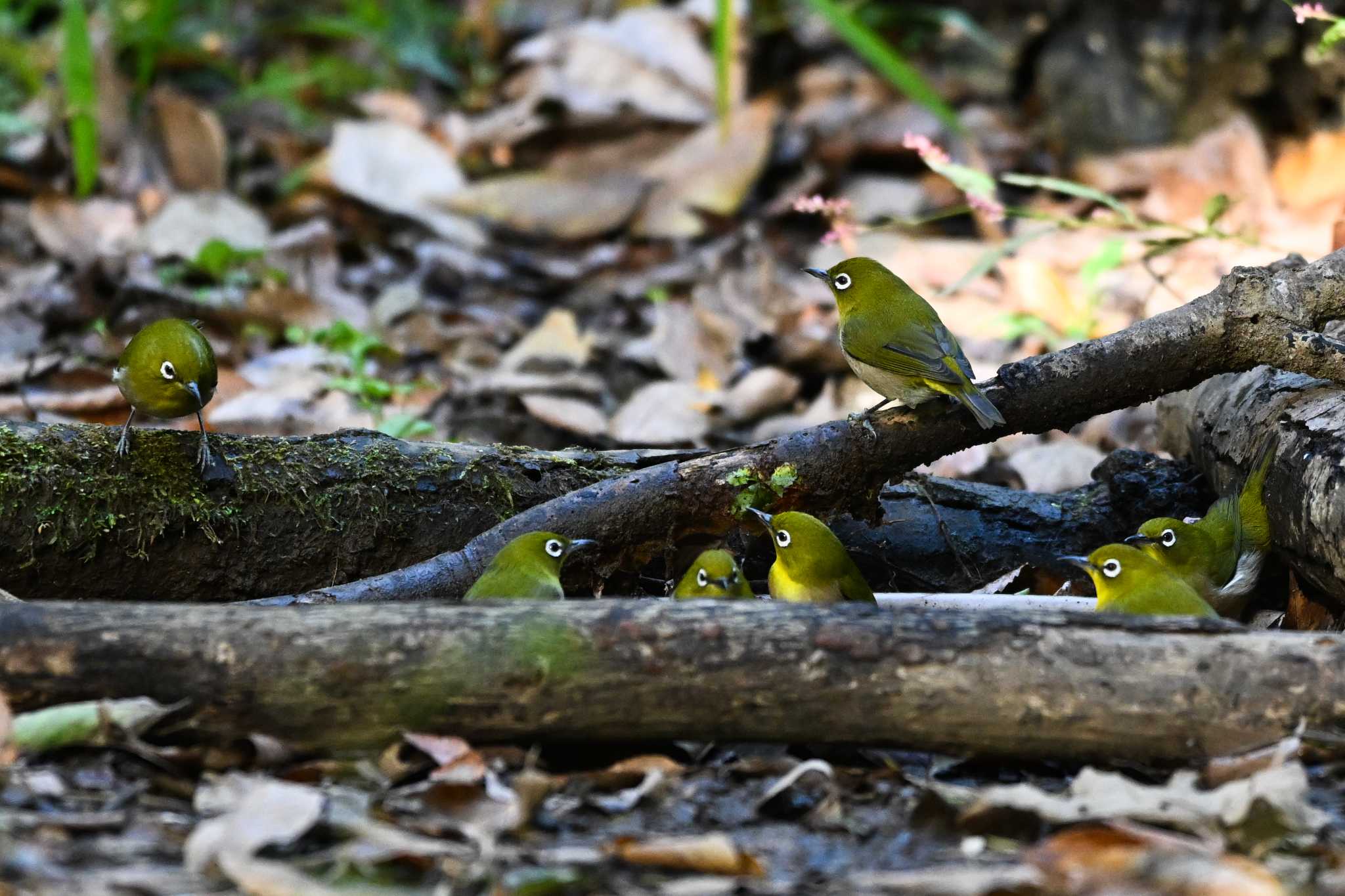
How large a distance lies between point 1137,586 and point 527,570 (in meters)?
1.71

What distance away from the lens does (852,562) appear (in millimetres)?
4328

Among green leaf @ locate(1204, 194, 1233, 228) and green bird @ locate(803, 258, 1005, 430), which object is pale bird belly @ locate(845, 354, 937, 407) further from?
green leaf @ locate(1204, 194, 1233, 228)

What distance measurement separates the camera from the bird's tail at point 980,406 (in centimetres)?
441

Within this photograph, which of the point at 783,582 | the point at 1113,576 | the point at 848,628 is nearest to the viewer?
the point at 848,628

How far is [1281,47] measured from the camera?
9305 millimetres

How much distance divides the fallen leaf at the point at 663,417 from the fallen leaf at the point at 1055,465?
1.55 metres

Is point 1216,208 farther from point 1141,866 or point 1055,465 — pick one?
point 1141,866

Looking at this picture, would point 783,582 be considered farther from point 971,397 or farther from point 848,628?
point 848,628

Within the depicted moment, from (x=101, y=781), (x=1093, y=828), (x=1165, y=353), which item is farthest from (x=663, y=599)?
(x=1165, y=353)

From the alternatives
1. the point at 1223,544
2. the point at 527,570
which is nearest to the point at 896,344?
the point at 1223,544

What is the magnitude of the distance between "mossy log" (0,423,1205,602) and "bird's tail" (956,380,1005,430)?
0.58 m

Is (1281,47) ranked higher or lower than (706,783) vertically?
higher

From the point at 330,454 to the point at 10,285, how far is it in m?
4.52

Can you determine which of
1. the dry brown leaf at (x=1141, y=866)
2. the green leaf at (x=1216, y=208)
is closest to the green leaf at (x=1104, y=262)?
the green leaf at (x=1216, y=208)
